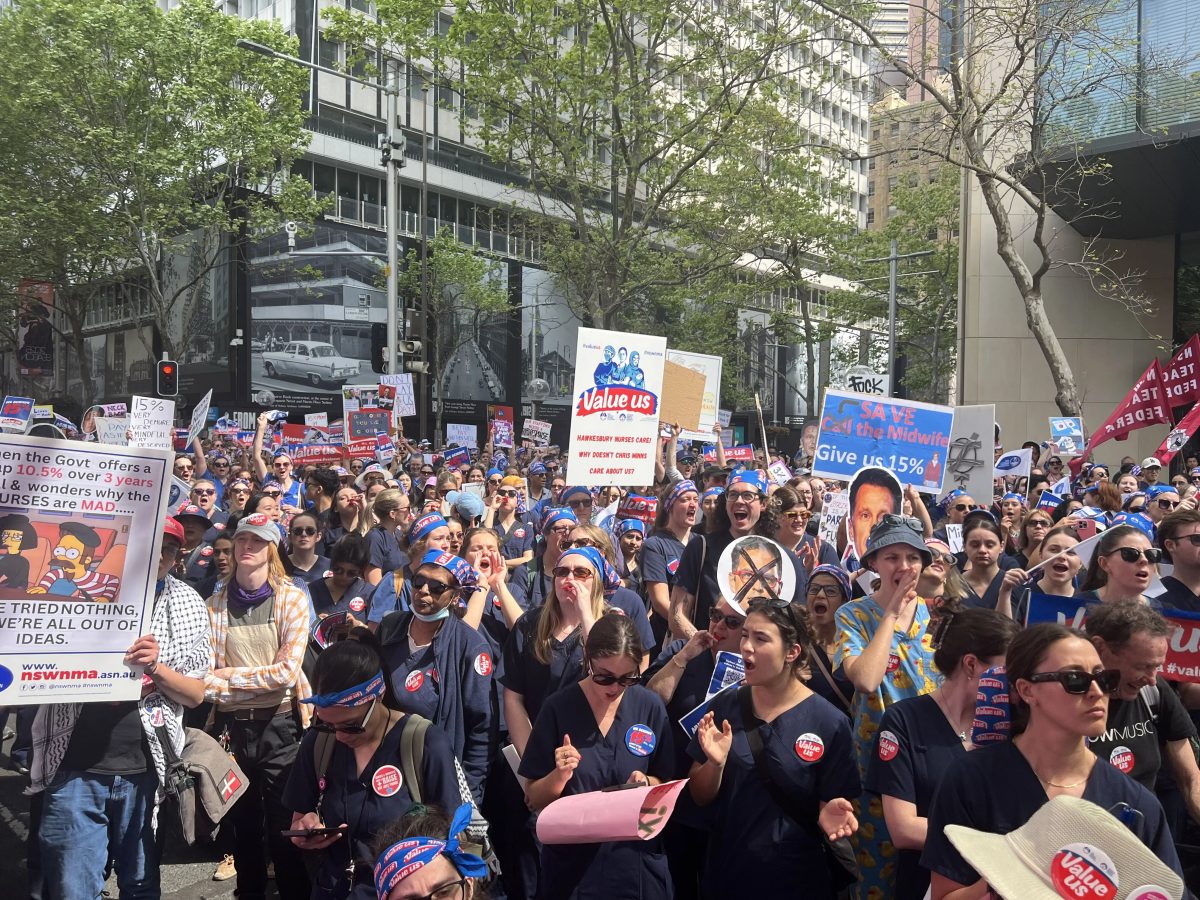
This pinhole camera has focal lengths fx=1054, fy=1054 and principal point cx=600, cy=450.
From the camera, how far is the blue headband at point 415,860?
258 cm

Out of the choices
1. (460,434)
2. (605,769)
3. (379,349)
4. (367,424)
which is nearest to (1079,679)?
(605,769)

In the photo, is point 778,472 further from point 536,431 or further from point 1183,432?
point 536,431

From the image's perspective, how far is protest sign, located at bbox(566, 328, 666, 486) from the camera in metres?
8.53

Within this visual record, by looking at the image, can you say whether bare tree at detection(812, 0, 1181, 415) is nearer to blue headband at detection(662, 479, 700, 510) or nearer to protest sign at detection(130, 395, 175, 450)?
blue headband at detection(662, 479, 700, 510)

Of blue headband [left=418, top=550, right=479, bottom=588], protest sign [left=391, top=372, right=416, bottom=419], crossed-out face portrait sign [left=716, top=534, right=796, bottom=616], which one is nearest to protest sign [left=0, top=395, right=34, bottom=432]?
protest sign [left=391, top=372, right=416, bottom=419]

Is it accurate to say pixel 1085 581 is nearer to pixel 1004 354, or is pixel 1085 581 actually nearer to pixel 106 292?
pixel 1004 354

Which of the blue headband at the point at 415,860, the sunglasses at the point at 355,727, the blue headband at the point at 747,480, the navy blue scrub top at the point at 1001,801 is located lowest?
the blue headband at the point at 415,860

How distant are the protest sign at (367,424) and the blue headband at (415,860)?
468 inches

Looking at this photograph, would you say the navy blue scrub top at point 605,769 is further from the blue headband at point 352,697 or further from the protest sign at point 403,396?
the protest sign at point 403,396

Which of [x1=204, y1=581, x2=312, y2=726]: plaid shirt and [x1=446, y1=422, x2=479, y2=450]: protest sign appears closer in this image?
[x1=204, y1=581, x2=312, y2=726]: plaid shirt

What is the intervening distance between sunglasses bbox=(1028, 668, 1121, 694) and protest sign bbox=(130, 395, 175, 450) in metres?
9.68

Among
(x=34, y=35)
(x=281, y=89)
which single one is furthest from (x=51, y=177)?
(x=281, y=89)

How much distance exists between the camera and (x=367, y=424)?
1429 cm

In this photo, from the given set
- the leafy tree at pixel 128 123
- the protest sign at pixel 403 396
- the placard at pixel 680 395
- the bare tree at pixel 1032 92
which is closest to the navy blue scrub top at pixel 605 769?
the placard at pixel 680 395
